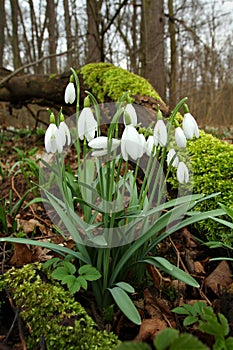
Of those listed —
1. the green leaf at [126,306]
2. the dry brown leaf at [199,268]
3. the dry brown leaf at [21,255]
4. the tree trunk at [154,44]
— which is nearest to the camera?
the green leaf at [126,306]

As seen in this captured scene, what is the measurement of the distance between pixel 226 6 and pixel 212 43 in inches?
58.5

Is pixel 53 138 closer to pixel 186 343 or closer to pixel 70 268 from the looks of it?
pixel 70 268

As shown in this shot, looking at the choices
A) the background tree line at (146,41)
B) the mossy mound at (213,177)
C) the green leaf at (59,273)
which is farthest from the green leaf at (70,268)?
the background tree line at (146,41)

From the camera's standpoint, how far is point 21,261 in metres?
1.61

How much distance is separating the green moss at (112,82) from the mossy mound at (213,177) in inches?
38.3

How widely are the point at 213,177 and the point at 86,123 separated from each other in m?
1.08

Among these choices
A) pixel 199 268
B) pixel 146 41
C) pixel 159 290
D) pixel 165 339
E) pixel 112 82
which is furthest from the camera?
pixel 146 41

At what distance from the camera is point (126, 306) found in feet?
3.83

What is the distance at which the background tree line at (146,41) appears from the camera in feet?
18.4

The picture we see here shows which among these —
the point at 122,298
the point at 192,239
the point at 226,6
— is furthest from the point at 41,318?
the point at 226,6

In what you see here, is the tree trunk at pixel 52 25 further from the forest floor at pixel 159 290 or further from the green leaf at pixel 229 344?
the green leaf at pixel 229 344

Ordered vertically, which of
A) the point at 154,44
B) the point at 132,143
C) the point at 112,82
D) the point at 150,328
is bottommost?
the point at 150,328

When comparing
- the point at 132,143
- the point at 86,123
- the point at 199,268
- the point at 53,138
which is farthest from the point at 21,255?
the point at 199,268

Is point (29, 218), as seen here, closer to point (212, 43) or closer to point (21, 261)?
point (21, 261)
